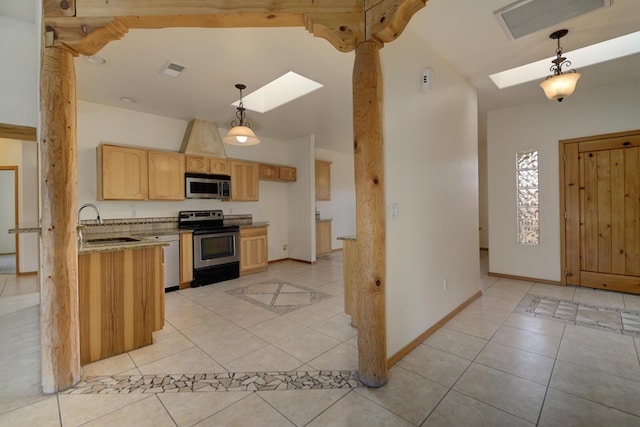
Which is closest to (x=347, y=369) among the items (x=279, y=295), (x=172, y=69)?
(x=279, y=295)

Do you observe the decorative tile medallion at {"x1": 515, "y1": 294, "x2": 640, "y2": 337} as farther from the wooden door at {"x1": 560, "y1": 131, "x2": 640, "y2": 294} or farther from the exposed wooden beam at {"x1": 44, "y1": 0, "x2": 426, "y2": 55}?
the exposed wooden beam at {"x1": 44, "y1": 0, "x2": 426, "y2": 55}

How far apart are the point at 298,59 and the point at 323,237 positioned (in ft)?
15.2

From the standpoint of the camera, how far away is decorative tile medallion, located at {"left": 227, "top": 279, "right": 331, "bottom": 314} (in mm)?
3547

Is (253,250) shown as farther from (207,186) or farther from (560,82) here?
(560,82)

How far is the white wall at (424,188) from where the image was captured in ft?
7.45

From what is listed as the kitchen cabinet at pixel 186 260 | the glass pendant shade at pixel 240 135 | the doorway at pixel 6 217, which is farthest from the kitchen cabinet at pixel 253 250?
the doorway at pixel 6 217

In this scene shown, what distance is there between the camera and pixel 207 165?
4.96 m

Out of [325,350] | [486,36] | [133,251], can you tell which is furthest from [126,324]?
[486,36]

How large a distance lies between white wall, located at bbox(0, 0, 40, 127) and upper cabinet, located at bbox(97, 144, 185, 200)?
852mm

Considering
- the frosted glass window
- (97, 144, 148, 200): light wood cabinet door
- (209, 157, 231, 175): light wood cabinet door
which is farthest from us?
(209, 157, 231, 175): light wood cabinet door

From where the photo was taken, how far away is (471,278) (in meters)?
3.57

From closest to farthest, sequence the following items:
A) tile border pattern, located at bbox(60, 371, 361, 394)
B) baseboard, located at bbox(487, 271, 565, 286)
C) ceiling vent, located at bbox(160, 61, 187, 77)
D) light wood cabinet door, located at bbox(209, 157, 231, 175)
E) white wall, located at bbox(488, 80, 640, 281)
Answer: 1. tile border pattern, located at bbox(60, 371, 361, 394)
2. ceiling vent, located at bbox(160, 61, 187, 77)
3. white wall, located at bbox(488, 80, 640, 281)
4. baseboard, located at bbox(487, 271, 565, 286)
5. light wood cabinet door, located at bbox(209, 157, 231, 175)

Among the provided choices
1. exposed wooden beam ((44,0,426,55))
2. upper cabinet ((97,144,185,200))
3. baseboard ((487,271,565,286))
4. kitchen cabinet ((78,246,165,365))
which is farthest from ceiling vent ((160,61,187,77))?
baseboard ((487,271,565,286))

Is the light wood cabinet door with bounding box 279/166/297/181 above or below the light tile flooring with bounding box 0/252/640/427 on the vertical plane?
above
